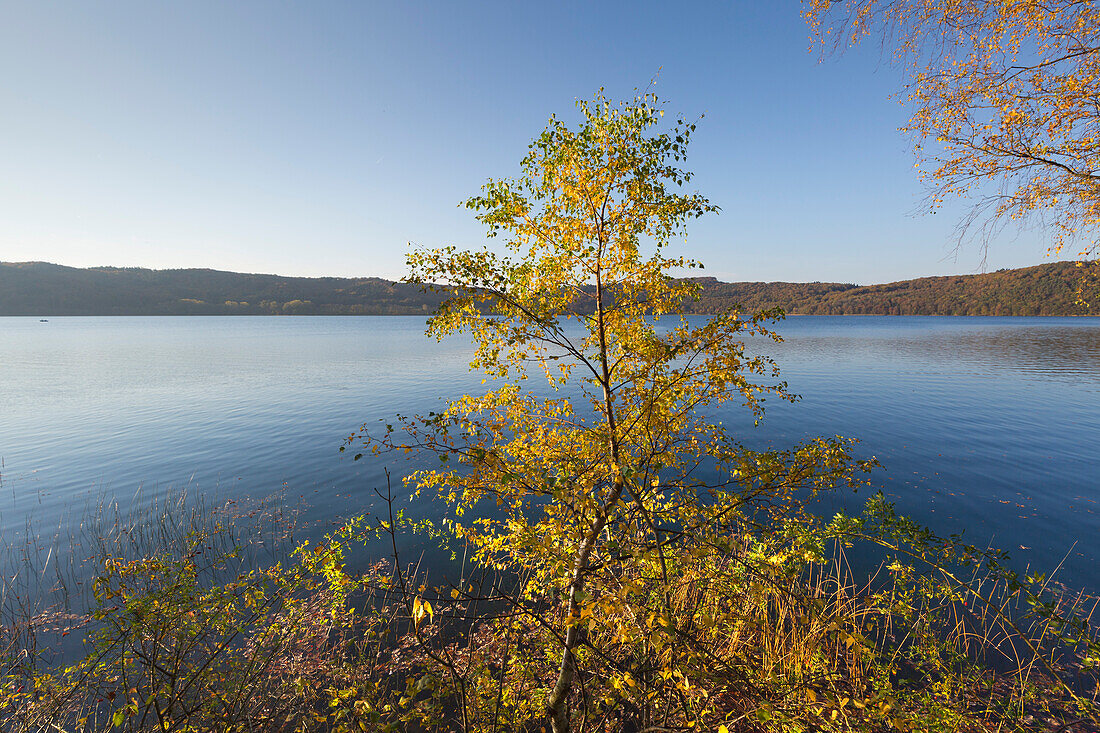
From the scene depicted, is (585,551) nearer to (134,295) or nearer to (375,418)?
(375,418)

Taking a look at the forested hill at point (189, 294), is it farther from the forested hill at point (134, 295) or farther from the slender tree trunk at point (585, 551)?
the slender tree trunk at point (585, 551)

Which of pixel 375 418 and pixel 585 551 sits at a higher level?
pixel 585 551

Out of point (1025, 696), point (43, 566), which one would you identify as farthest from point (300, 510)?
point (1025, 696)

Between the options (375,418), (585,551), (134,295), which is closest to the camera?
(585,551)

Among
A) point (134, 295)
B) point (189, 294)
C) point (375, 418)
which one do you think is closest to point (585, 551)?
point (375, 418)

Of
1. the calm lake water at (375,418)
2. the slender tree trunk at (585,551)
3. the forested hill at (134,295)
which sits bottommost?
the calm lake water at (375,418)

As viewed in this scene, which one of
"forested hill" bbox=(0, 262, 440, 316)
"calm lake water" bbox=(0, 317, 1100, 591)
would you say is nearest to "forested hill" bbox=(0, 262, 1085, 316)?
"forested hill" bbox=(0, 262, 440, 316)

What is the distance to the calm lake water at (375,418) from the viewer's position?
53.7 feet

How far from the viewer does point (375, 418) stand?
1149 inches

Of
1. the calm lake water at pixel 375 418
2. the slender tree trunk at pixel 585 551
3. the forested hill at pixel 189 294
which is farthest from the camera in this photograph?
the forested hill at pixel 189 294

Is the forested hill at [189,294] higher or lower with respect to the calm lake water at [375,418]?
higher

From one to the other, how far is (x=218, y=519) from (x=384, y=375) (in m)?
31.1

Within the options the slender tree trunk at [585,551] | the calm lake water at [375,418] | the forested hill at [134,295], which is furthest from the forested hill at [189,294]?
the slender tree trunk at [585,551]

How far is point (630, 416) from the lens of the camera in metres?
5.66
